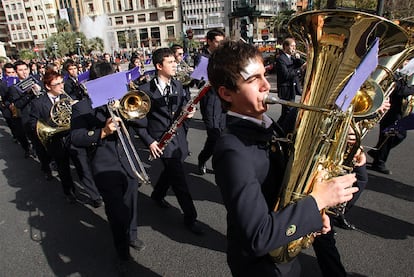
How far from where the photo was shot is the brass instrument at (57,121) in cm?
426

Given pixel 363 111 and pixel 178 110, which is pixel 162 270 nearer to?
pixel 178 110

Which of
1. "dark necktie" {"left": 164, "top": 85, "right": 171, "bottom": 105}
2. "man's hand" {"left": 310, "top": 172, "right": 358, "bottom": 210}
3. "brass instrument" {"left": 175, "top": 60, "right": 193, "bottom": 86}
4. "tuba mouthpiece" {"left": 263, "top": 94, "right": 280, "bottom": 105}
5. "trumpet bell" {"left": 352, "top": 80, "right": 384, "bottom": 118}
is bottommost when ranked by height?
"brass instrument" {"left": 175, "top": 60, "right": 193, "bottom": 86}

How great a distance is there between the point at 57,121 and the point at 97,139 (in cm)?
201

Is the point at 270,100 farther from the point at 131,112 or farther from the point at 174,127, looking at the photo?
the point at 174,127

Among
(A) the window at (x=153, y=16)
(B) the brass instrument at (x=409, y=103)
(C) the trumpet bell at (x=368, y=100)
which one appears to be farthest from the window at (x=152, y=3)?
(C) the trumpet bell at (x=368, y=100)

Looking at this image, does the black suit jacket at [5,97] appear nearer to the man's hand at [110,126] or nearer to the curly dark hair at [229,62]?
the man's hand at [110,126]

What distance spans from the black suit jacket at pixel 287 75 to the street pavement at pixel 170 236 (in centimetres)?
218

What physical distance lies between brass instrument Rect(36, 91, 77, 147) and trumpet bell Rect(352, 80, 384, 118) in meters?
3.79

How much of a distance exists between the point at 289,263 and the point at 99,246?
2555mm

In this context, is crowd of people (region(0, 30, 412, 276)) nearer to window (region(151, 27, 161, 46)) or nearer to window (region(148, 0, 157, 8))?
window (region(151, 27, 161, 46))

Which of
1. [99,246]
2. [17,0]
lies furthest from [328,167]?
[17,0]

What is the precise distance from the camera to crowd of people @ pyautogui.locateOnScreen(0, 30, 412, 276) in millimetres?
1130

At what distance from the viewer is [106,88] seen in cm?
244

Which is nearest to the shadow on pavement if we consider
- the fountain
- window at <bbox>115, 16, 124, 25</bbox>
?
the fountain
